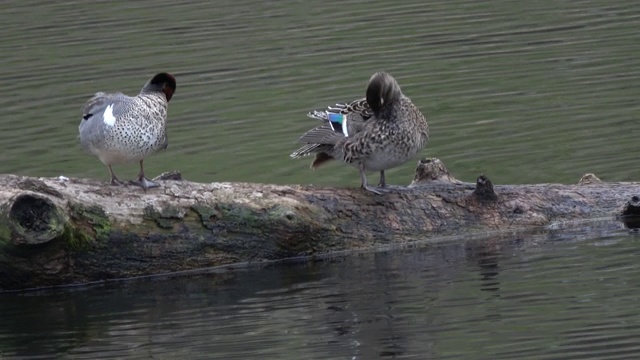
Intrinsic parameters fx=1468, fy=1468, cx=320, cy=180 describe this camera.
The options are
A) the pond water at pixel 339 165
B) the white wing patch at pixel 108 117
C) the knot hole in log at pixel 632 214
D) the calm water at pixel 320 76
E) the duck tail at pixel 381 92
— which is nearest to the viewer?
the pond water at pixel 339 165

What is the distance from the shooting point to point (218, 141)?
15.8 meters

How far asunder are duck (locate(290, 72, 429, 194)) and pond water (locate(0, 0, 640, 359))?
72cm

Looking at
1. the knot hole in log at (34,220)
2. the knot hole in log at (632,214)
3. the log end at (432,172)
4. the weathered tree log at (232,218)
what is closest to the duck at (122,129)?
the weathered tree log at (232,218)

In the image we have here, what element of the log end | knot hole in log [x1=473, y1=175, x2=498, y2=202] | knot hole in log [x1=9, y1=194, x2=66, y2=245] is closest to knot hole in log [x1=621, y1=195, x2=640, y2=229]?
knot hole in log [x1=473, y1=175, x2=498, y2=202]

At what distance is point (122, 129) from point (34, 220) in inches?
41.9

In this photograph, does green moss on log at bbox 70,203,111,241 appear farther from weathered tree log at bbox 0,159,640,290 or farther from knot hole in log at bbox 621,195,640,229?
knot hole in log at bbox 621,195,640,229

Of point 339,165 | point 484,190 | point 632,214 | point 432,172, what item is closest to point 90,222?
point 432,172

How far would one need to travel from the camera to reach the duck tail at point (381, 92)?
10703mm

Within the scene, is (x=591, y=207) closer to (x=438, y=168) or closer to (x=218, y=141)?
(x=438, y=168)

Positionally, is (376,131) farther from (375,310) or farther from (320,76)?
(320,76)

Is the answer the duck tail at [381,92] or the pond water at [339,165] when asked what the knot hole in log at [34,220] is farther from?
the duck tail at [381,92]

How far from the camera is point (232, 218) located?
10148 millimetres

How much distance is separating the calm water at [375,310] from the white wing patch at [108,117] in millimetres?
1158

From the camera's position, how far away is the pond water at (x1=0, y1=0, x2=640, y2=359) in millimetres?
8750
